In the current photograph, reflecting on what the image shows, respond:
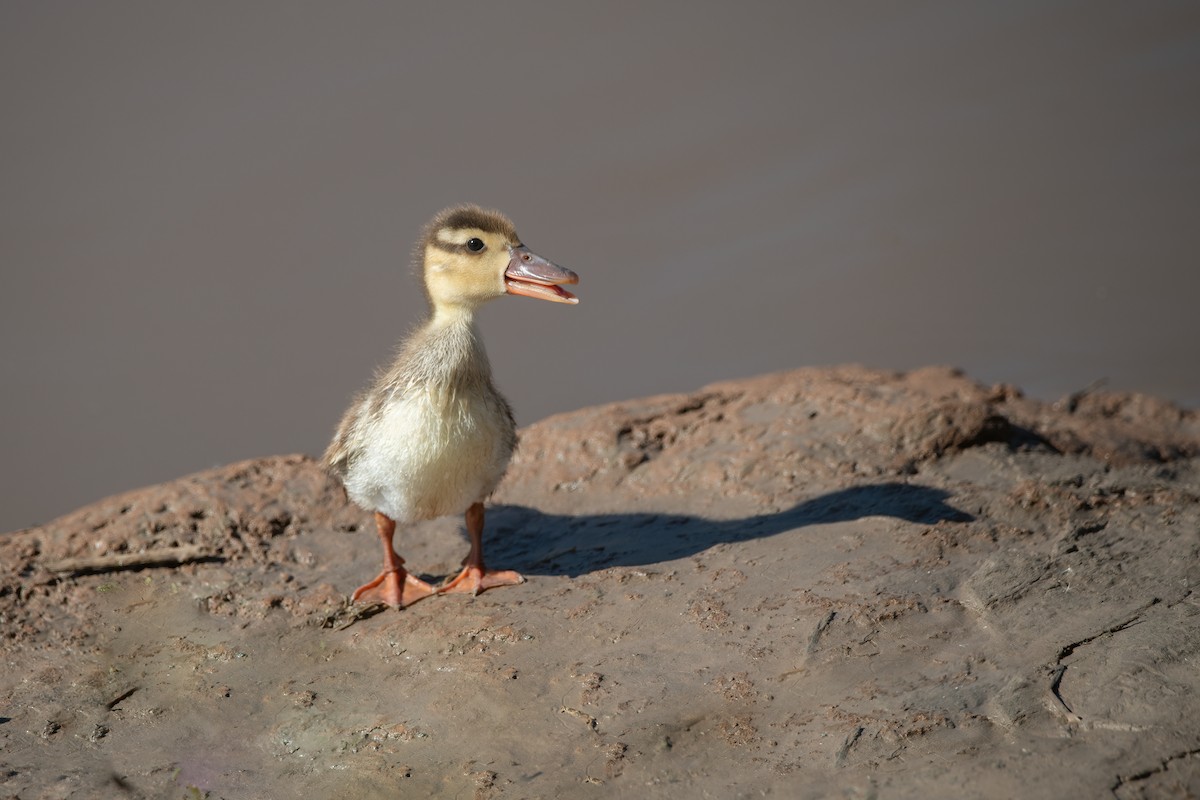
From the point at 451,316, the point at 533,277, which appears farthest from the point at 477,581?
the point at 533,277

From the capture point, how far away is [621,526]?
6.10 meters

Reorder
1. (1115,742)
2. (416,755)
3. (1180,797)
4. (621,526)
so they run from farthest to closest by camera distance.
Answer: (621,526) → (416,755) → (1115,742) → (1180,797)

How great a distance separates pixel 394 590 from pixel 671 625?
4.91ft

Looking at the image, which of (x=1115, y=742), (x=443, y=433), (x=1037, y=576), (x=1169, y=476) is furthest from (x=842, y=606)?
(x=1169, y=476)

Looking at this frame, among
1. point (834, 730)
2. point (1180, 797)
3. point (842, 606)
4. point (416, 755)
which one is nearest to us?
point (1180, 797)

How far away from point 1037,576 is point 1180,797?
4.72 feet

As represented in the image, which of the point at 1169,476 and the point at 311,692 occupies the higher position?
the point at 1169,476

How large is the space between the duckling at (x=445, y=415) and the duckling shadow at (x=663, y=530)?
1.35ft

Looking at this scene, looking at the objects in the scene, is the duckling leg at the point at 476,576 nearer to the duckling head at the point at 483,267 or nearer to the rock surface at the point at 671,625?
the rock surface at the point at 671,625

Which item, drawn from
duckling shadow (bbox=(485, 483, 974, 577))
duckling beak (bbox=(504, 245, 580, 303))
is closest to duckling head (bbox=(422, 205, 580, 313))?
duckling beak (bbox=(504, 245, 580, 303))

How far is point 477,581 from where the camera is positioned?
5480 mm

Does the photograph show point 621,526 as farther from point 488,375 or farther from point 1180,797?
point 1180,797

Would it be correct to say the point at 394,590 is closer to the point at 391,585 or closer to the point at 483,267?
the point at 391,585

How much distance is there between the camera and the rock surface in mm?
3832
